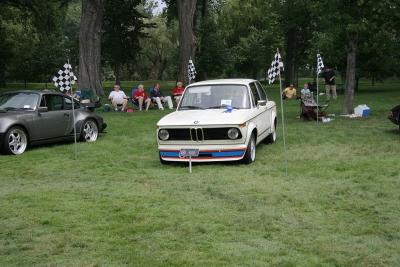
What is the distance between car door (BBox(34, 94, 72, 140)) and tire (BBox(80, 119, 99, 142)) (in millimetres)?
637

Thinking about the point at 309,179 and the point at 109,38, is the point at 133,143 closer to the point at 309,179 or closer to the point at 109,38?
the point at 309,179

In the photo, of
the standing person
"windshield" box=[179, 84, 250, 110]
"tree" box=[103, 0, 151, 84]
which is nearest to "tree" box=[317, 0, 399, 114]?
"windshield" box=[179, 84, 250, 110]

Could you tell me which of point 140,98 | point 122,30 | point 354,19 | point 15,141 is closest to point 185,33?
point 140,98

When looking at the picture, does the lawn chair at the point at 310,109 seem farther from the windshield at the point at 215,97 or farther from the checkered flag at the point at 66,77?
the checkered flag at the point at 66,77

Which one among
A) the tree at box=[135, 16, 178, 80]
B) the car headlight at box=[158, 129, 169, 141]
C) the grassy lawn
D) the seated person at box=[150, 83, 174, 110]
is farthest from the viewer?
the tree at box=[135, 16, 178, 80]

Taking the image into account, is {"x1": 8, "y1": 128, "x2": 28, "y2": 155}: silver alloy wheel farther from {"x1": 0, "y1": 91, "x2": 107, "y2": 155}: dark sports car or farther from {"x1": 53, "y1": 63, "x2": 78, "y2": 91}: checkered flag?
{"x1": 53, "y1": 63, "x2": 78, "y2": 91}: checkered flag

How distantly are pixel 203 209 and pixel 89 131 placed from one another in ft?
26.7

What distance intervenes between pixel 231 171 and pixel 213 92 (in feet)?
7.72

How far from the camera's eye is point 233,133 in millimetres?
9938

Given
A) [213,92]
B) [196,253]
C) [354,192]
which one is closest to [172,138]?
[213,92]

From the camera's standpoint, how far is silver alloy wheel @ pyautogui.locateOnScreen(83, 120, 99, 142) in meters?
14.3

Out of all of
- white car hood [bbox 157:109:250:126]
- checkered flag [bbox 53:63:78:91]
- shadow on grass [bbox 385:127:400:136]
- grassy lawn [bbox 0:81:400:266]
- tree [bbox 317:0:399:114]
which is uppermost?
tree [bbox 317:0:399:114]

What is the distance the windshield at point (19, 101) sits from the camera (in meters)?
→ 12.7

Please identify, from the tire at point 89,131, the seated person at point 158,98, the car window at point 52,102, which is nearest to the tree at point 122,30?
the seated person at point 158,98
